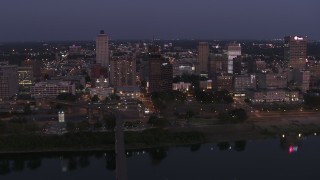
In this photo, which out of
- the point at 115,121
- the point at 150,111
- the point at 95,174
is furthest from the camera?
the point at 150,111

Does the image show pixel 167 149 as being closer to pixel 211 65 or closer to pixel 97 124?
pixel 97 124

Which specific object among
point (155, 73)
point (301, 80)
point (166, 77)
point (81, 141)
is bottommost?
point (81, 141)

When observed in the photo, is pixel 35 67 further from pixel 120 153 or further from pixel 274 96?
pixel 120 153

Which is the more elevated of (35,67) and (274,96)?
(35,67)

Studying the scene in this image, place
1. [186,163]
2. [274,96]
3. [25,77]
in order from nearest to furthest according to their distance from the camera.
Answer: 1. [186,163]
2. [274,96]
3. [25,77]

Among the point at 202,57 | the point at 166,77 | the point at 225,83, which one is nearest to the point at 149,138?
the point at 166,77

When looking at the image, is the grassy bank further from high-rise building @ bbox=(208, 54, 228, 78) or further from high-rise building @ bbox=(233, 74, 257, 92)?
high-rise building @ bbox=(208, 54, 228, 78)

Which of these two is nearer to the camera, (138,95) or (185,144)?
(185,144)

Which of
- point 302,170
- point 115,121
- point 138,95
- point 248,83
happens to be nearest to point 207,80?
point 248,83
